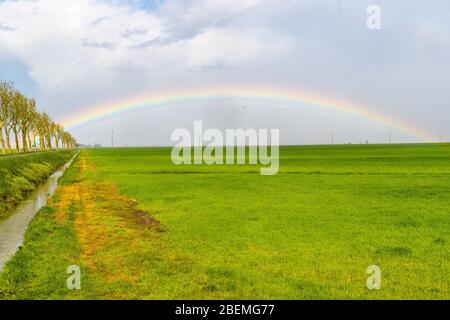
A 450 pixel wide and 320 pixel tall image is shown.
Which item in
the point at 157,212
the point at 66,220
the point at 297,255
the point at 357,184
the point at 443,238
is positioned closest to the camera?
the point at 297,255

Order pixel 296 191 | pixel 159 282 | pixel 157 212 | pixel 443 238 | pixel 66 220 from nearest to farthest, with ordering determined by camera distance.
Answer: pixel 159 282, pixel 443 238, pixel 66 220, pixel 157 212, pixel 296 191

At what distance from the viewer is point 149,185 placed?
34.6 m

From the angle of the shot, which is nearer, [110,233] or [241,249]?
[241,249]

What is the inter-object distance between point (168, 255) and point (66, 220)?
9876 mm

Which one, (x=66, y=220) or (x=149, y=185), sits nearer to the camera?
(x=66, y=220)

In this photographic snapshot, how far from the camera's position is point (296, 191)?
2897 cm

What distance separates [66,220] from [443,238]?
18546 mm

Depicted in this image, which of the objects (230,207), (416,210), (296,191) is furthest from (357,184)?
(230,207)

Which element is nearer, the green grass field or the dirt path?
the green grass field

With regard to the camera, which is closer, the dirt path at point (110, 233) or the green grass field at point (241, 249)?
the green grass field at point (241, 249)
